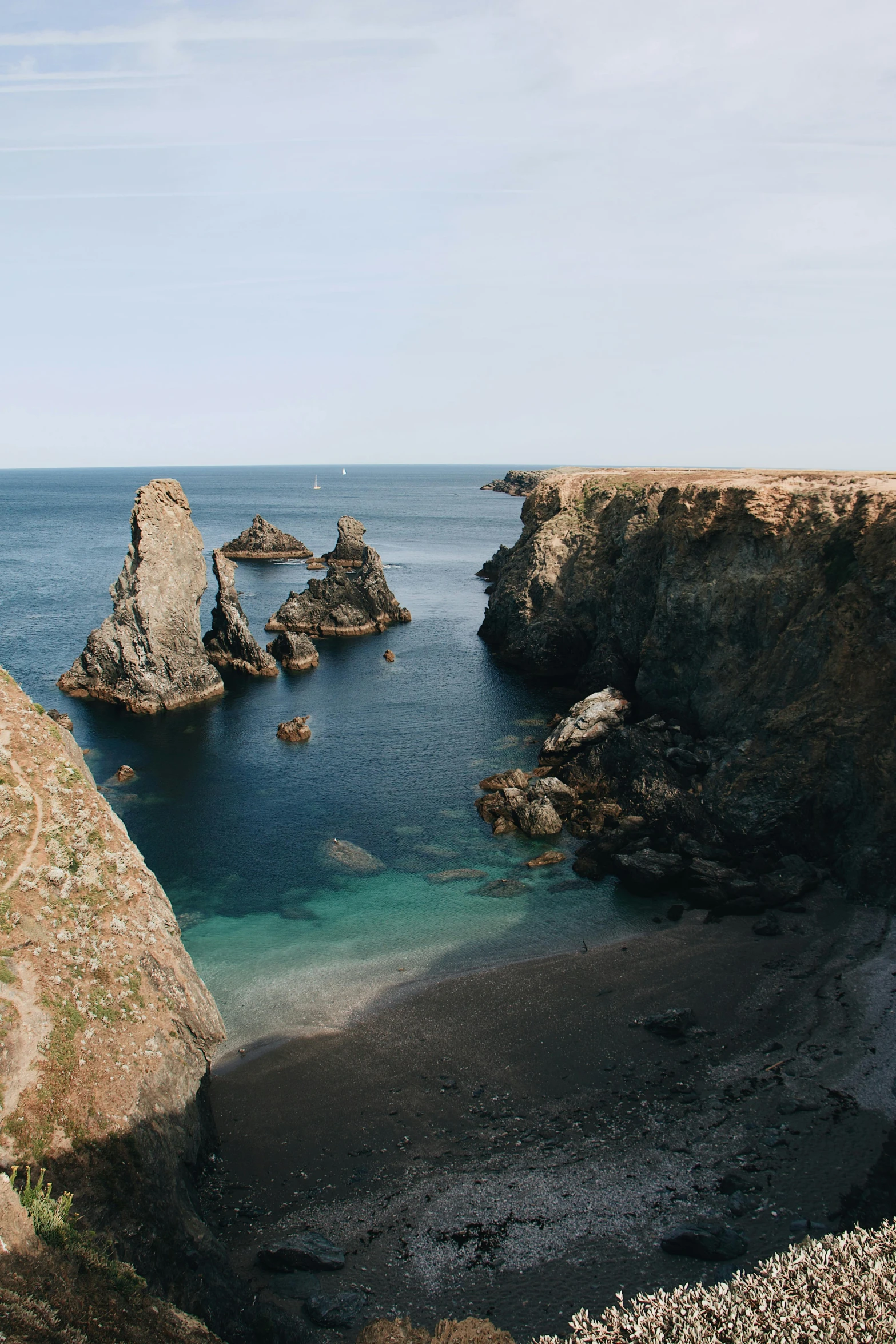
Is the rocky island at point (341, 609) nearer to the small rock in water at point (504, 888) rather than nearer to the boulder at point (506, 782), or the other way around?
the boulder at point (506, 782)

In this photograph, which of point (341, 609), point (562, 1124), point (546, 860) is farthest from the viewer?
point (341, 609)

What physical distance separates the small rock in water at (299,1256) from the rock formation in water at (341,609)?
6784 centimetres

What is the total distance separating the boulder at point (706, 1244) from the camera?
17.2 meters

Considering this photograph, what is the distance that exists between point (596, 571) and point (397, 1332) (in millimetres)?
58601

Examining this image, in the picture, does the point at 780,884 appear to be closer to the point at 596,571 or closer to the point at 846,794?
the point at 846,794

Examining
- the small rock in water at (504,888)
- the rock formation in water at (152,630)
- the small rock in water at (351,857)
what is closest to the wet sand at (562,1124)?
the small rock in water at (504,888)

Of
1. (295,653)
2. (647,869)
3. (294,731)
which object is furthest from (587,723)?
(295,653)

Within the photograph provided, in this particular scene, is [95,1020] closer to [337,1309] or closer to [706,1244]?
[337,1309]

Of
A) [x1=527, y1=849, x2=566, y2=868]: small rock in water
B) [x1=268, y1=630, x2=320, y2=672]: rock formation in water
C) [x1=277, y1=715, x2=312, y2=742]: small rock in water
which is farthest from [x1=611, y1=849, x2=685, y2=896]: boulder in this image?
[x1=268, y1=630, x2=320, y2=672]: rock formation in water

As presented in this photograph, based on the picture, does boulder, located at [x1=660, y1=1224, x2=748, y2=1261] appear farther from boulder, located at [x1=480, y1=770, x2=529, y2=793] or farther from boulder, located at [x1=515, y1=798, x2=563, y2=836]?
boulder, located at [x1=480, y1=770, x2=529, y2=793]

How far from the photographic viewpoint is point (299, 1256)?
17344 mm

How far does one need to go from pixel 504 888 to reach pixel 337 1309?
19093 millimetres

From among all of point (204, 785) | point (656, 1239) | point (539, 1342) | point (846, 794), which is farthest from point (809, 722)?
A: point (204, 785)

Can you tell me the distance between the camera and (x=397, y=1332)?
46.5 feet
